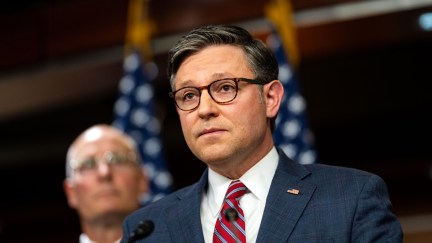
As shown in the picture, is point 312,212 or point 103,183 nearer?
point 312,212

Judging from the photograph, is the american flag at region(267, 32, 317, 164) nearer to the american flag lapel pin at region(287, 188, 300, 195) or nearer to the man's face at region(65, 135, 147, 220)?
the man's face at region(65, 135, 147, 220)

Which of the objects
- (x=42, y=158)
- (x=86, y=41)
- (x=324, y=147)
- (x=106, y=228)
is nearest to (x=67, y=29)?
(x=86, y=41)

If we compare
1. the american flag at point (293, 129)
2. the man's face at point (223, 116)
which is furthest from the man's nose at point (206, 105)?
the american flag at point (293, 129)

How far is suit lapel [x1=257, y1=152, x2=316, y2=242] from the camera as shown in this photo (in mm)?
1722

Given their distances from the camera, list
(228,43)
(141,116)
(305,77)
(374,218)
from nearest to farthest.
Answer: (374,218)
(228,43)
(141,116)
(305,77)

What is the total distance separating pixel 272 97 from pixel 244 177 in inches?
10.6

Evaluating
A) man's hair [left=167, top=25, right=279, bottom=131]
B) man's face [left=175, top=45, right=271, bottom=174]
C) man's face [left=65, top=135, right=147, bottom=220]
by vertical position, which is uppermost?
man's hair [left=167, top=25, right=279, bottom=131]

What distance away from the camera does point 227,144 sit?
184cm

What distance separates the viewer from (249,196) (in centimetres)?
189

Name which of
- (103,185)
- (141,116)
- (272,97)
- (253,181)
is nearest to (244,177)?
(253,181)

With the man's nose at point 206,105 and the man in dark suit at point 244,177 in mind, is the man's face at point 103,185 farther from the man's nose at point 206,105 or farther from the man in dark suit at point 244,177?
the man's nose at point 206,105

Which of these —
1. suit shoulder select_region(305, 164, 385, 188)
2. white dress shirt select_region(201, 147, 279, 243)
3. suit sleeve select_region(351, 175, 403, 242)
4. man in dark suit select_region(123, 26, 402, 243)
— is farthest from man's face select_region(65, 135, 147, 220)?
suit sleeve select_region(351, 175, 403, 242)

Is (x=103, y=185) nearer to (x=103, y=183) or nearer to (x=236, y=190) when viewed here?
(x=103, y=183)

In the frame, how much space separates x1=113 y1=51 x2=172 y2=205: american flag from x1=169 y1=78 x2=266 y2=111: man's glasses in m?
2.35
